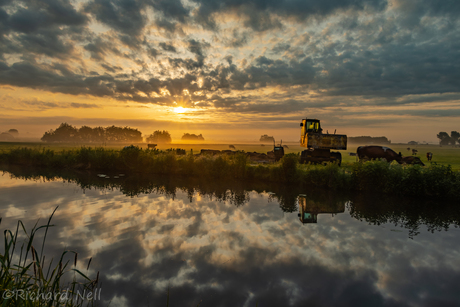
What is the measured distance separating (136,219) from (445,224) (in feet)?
49.3

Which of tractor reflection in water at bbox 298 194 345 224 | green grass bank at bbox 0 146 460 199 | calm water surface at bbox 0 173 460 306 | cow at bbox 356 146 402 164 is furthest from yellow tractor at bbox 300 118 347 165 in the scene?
calm water surface at bbox 0 173 460 306

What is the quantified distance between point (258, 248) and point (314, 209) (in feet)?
21.6

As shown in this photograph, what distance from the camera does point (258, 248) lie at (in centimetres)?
869

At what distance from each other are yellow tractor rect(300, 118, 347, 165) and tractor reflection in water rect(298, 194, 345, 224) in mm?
11919

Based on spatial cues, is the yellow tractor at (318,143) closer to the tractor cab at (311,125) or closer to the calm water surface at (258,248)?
the tractor cab at (311,125)

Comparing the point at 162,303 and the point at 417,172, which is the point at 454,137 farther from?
the point at 162,303

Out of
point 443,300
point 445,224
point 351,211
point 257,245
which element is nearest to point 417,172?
point 445,224

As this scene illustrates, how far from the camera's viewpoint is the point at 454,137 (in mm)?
198000

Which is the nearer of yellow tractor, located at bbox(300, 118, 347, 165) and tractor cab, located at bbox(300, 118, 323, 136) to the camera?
yellow tractor, located at bbox(300, 118, 347, 165)

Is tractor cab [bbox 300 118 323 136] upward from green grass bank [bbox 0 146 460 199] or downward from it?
upward

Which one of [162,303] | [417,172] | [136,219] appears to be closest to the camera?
[162,303]

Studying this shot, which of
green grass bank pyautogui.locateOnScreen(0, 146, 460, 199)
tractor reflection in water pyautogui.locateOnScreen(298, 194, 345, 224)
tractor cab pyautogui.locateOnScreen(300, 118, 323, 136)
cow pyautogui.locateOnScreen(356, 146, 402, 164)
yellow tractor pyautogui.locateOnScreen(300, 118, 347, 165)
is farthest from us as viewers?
cow pyautogui.locateOnScreen(356, 146, 402, 164)

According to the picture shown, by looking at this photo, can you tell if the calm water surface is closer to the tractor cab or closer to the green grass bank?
the green grass bank

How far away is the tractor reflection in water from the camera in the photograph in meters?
12.3
